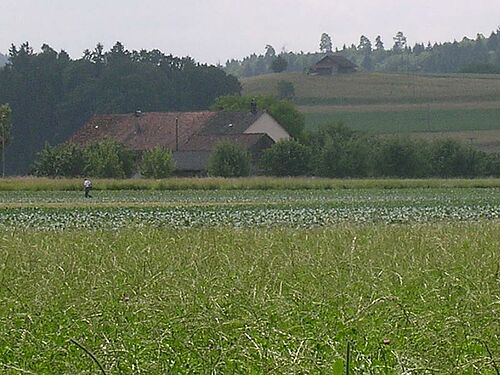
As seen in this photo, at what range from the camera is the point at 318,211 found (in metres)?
38.2

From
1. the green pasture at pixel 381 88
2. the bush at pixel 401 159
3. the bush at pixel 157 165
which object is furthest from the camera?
the green pasture at pixel 381 88

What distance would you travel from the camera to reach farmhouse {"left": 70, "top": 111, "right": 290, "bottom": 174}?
83756 millimetres

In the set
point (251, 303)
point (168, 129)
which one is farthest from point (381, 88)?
point (251, 303)

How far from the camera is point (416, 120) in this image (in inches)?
4599

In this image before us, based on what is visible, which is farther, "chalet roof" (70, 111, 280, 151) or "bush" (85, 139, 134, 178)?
"chalet roof" (70, 111, 280, 151)

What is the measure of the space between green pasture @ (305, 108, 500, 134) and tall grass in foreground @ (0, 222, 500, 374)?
311ft

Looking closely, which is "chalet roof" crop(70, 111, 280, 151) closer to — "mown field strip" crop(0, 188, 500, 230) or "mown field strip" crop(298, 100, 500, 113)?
"mown field strip" crop(0, 188, 500, 230)

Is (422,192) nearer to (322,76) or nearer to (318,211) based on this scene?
(318,211)

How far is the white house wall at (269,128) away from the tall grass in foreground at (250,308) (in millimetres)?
72172

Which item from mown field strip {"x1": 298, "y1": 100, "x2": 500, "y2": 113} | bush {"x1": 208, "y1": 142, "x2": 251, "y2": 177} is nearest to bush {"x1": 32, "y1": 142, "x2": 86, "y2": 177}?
bush {"x1": 208, "y1": 142, "x2": 251, "y2": 177}

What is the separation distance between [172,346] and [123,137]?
272ft

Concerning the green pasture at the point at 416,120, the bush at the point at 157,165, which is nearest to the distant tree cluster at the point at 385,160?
the bush at the point at 157,165

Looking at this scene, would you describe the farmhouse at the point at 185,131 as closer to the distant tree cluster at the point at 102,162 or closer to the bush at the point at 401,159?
the distant tree cluster at the point at 102,162

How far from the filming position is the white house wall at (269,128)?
8836cm
